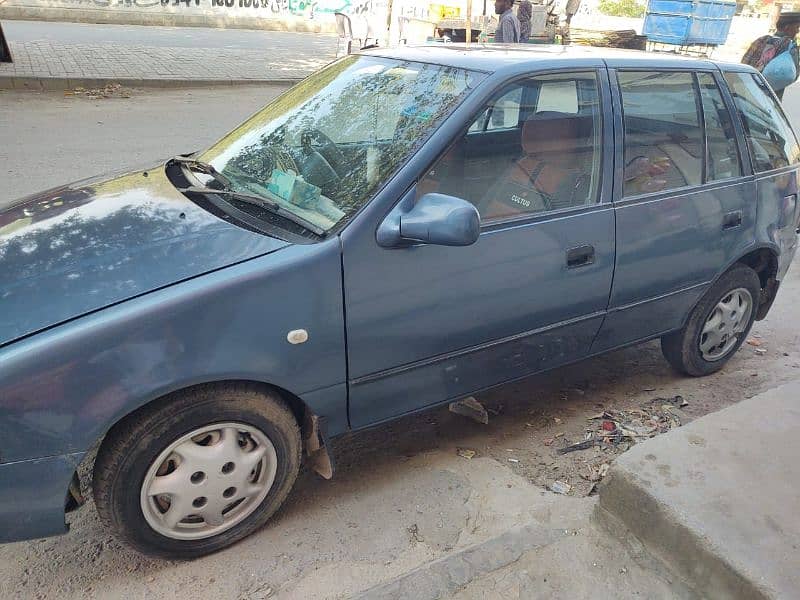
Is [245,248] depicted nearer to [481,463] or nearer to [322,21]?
[481,463]

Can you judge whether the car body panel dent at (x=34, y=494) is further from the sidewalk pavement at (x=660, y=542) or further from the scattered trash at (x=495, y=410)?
the scattered trash at (x=495, y=410)

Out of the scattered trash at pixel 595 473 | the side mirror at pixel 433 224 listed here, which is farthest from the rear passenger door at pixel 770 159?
the side mirror at pixel 433 224

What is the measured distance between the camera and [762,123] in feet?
12.0

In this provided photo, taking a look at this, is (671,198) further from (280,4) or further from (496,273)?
(280,4)

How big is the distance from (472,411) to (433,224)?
1451 mm

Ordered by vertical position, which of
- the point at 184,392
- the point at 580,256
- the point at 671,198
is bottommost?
the point at 184,392

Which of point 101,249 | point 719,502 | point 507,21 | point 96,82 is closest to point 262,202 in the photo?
point 101,249

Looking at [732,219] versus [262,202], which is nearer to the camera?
[262,202]

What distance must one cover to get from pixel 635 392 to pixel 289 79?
12111 mm

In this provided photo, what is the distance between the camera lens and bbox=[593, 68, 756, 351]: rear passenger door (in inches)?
119

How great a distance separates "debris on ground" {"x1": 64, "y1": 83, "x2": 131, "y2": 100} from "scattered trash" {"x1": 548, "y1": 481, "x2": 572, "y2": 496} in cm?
1069

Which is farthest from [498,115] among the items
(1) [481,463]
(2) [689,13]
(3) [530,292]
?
(2) [689,13]

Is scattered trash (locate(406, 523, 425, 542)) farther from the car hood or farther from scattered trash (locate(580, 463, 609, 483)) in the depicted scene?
the car hood

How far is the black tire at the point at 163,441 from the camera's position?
208 centimetres
